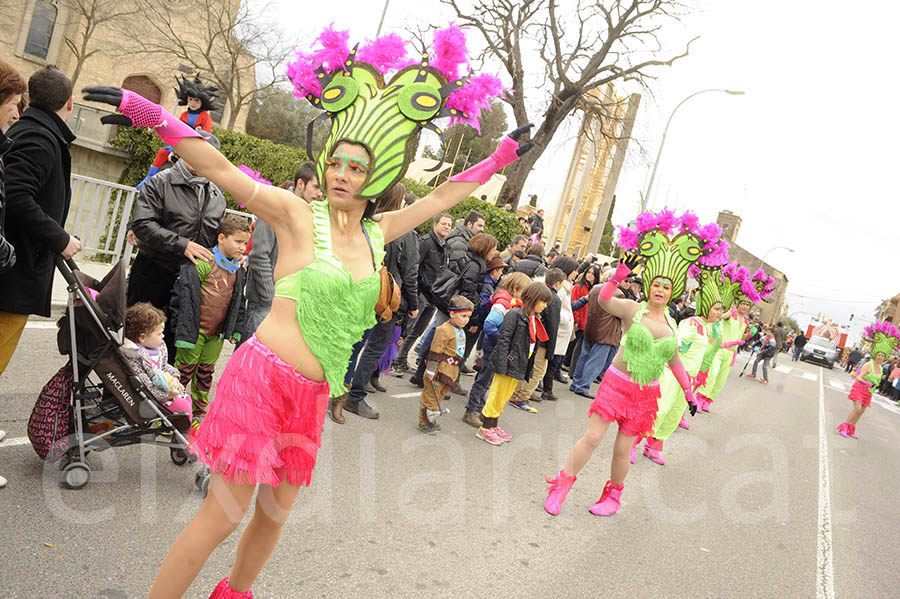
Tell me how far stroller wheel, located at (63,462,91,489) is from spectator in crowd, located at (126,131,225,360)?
1204 millimetres

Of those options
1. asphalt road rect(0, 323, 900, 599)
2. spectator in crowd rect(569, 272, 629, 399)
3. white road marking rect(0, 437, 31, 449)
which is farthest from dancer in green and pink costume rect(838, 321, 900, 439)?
white road marking rect(0, 437, 31, 449)

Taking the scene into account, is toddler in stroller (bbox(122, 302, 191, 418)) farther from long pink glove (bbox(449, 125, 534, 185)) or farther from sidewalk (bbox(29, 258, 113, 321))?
sidewalk (bbox(29, 258, 113, 321))

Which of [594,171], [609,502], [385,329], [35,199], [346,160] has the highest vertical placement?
[594,171]

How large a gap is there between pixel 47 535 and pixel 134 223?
1.97 meters

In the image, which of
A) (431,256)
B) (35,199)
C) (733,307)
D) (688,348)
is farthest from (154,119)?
(733,307)

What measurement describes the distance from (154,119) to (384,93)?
0.85 meters

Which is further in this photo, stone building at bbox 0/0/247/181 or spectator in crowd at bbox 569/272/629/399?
stone building at bbox 0/0/247/181

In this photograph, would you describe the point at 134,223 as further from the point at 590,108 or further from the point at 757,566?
the point at 590,108

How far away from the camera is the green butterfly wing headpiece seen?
2.42 metres

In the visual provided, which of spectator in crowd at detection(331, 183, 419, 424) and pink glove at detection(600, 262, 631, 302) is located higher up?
pink glove at detection(600, 262, 631, 302)

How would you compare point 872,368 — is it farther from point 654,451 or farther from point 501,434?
point 501,434

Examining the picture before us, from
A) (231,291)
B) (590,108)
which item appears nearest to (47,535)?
(231,291)

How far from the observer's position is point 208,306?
431cm

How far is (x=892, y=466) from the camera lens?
1103cm
